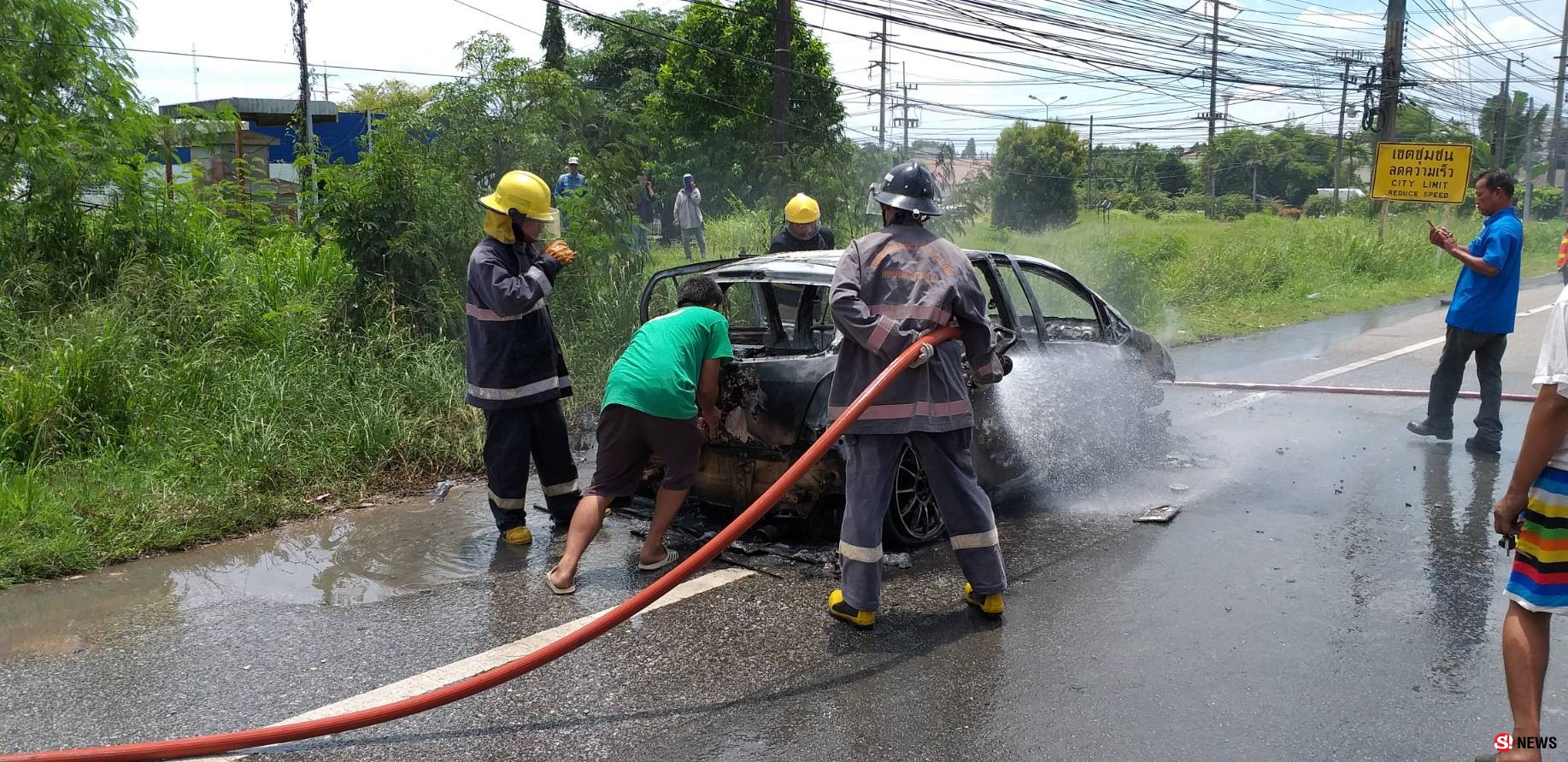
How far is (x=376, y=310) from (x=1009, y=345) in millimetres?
4925

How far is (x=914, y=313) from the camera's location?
4273mm

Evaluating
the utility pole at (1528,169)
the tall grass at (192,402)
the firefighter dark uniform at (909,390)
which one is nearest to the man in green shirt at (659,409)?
the firefighter dark uniform at (909,390)

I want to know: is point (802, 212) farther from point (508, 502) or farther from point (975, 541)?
point (975, 541)

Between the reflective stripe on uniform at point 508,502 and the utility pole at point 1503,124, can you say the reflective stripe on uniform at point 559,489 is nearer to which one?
the reflective stripe on uniform at point 508,502

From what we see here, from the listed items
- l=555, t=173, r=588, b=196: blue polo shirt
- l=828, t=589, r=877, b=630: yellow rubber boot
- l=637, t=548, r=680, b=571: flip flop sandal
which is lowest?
l=637, t=548, r=680, b=571: flip flop sandal

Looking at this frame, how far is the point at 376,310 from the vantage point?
27.0ft

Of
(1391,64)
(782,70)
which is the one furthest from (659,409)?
(1391,64)

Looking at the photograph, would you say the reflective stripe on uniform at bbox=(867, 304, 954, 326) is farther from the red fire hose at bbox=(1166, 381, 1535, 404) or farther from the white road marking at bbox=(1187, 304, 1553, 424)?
the red fire hose at bbox=(1166, 381, 1535, 404)

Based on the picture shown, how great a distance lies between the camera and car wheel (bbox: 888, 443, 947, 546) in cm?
524

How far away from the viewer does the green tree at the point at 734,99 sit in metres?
16.3

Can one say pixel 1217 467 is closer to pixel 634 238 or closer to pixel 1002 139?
pixel 634 238

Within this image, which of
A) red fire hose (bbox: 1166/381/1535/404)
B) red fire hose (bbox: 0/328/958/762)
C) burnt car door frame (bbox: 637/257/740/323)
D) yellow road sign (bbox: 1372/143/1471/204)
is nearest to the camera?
red fire hose (bbox: 0/328/958/762)

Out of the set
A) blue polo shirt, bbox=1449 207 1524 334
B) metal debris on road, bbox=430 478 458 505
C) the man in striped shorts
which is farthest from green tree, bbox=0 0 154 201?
blue polo shirt, bbox=1449 207 1524 334

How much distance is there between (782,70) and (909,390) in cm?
1148
